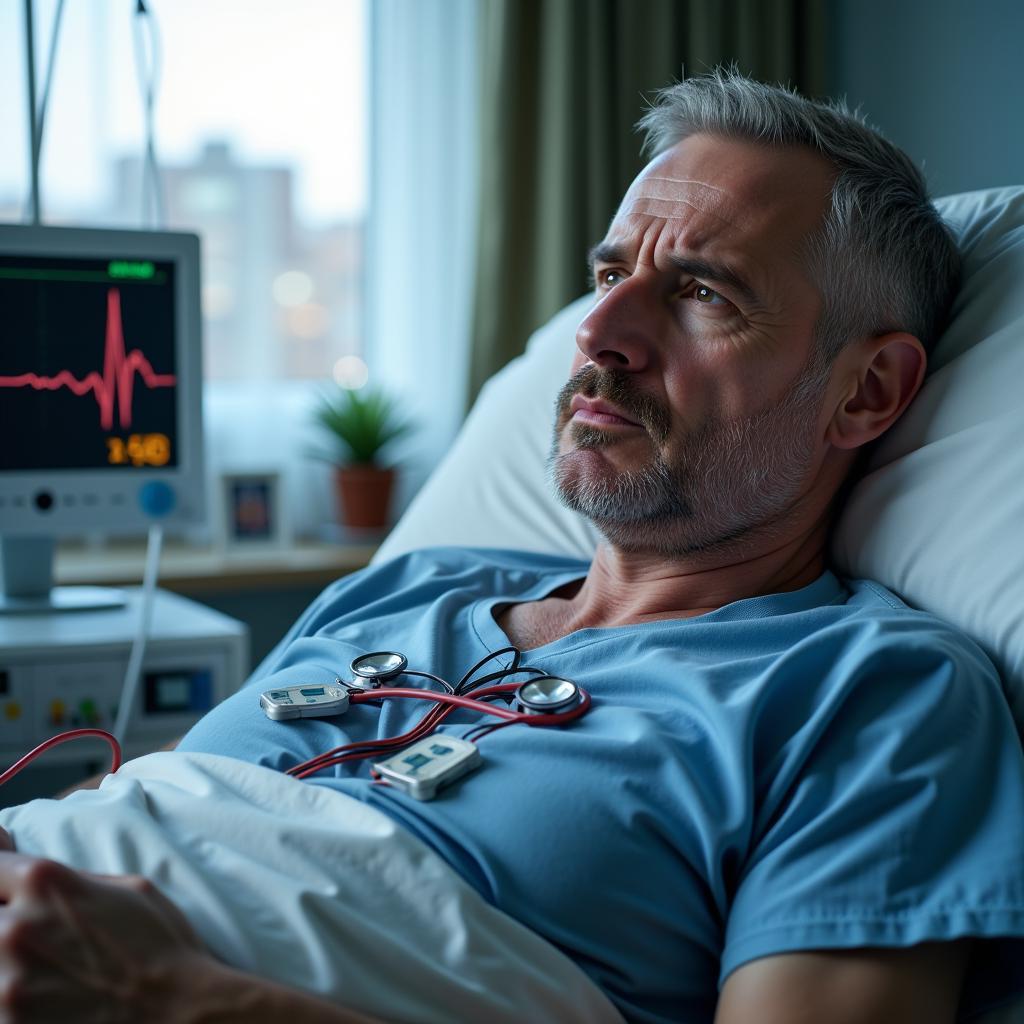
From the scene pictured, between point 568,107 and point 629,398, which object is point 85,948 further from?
point 568,107

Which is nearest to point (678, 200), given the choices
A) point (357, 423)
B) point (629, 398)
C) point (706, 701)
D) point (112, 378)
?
point (629, 398)

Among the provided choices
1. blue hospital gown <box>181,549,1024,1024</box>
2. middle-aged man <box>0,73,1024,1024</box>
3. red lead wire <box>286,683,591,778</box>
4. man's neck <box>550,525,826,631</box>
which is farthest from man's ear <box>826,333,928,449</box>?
red lead wire <box>286,683,591,778</box>

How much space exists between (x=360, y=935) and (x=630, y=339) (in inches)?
24.0

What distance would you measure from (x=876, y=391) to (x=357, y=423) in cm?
142

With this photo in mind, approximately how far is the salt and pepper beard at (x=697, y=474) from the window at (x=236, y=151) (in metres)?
1.53

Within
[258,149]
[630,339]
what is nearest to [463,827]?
[630,339]

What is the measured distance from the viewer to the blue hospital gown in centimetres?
75

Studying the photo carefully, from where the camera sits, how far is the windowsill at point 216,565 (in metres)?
2.09

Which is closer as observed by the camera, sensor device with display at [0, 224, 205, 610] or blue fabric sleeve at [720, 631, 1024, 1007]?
blue fabric sleeve at [720, 631, 1024, 1007]

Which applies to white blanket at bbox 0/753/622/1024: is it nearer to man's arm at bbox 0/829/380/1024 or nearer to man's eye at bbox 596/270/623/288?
man's arm at bbox 0/829/380/1024

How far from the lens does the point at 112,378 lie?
1.69 meters

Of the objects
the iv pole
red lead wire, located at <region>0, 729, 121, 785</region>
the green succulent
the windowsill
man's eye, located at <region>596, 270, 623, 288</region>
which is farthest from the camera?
the green succulent

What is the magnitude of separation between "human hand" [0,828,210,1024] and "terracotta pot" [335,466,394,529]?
170 centimetres

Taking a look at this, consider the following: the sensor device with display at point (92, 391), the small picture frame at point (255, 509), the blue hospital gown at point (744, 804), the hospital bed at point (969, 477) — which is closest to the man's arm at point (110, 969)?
the blue hospital gown at point (744, 804)
